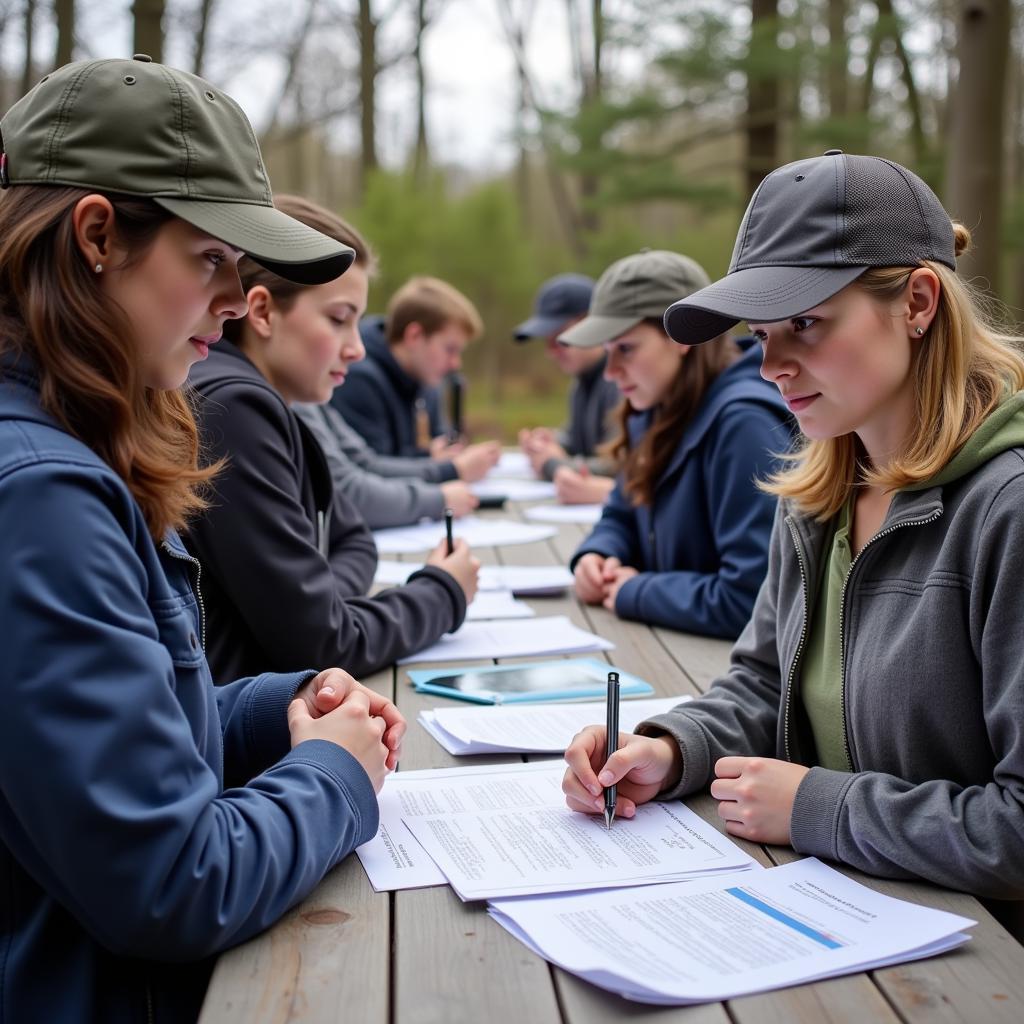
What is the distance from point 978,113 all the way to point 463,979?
18.2 feet

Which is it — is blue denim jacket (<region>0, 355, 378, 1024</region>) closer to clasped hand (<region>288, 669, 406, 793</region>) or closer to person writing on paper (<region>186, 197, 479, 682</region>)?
clasped hand (<region>288, 669, 406, 793</region>)

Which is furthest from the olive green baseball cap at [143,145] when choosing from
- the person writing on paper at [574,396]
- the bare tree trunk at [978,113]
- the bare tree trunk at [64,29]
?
the bare tree trunk at [64,29]

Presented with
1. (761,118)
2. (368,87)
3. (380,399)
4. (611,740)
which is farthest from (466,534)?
(368,87)

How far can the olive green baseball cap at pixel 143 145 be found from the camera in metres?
1.06

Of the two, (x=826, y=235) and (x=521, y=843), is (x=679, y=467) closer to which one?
(x=826, y=235)

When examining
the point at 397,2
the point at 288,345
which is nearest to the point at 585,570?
the point at 288,345

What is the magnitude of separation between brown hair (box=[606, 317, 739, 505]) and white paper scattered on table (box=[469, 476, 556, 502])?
1.39 m

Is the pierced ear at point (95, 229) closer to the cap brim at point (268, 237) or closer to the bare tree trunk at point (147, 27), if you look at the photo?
the cap brim at point (268, 237)

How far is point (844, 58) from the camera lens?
7566 mm

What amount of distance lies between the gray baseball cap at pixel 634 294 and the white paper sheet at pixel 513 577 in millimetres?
581

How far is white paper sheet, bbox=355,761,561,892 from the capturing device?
1242mm

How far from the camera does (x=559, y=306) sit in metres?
4.99

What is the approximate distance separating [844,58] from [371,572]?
6464mm

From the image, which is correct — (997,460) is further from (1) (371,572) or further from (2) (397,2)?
(2) (397,2)
